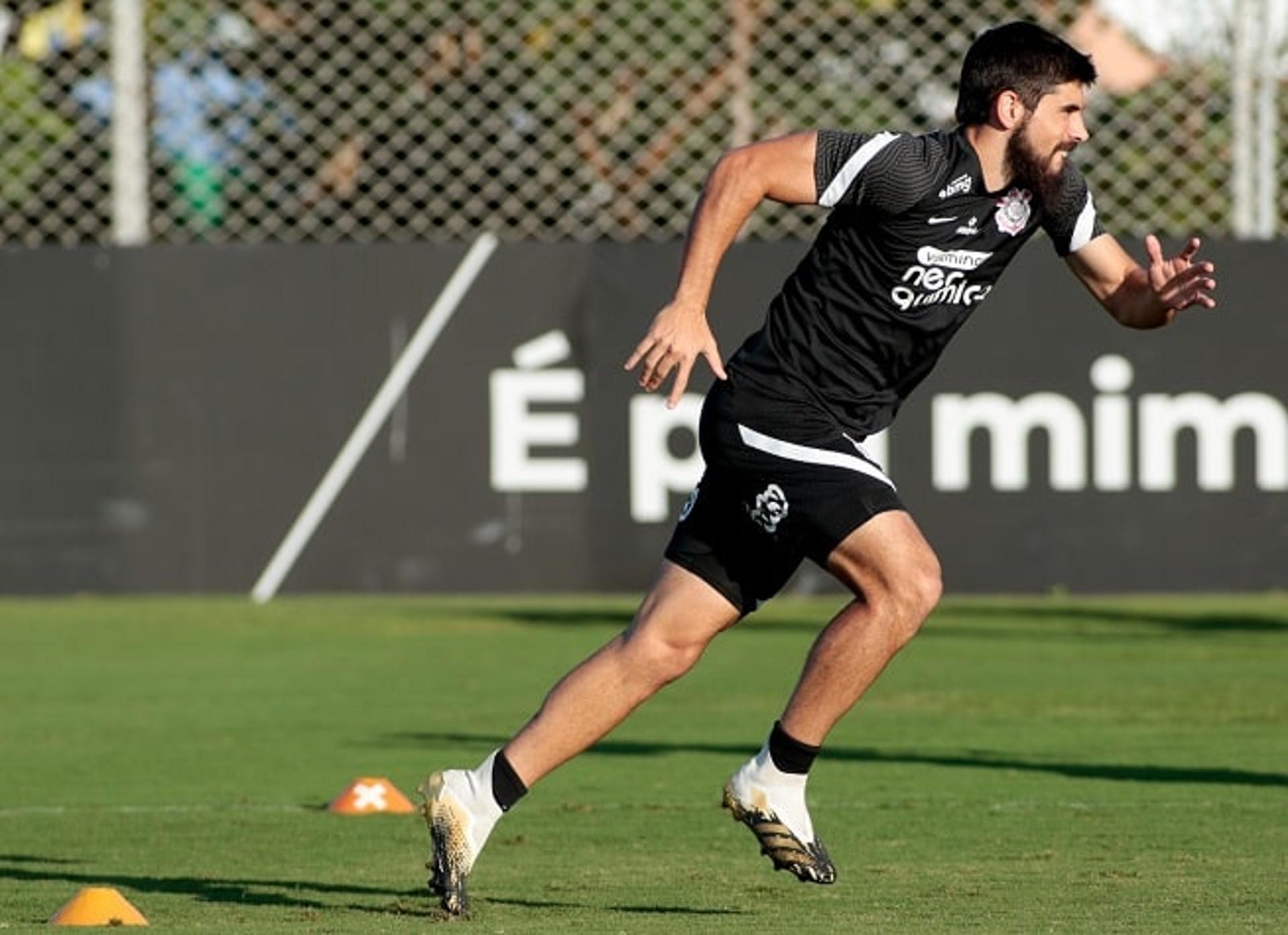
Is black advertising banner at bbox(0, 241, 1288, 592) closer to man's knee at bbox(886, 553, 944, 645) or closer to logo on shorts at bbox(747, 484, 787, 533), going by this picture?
logo on shorts at bbox(747, 484, 787, 533)

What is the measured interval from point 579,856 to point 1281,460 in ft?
28.8

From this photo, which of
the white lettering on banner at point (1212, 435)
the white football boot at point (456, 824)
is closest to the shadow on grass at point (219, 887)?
the white football boot at point (456, 824)

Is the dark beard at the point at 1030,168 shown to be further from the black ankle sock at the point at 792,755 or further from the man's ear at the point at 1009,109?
the black ankle sock at the point at 792,755

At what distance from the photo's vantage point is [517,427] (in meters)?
A: 15.9

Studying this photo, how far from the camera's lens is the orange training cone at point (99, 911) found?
636cm

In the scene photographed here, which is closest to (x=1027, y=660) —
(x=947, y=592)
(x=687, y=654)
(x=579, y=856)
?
(x=947, y=592)

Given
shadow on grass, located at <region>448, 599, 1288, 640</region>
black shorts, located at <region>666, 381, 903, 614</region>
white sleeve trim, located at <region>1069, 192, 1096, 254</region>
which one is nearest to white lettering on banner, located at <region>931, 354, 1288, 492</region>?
shadow on grass, located at <region>448, 599, 1288, 640</region>

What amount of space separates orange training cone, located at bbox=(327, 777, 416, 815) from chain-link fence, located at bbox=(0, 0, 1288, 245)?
8578 mm

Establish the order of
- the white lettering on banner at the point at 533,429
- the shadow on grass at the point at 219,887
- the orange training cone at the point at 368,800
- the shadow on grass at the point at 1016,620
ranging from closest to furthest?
the shadow on grass at the point at 219,887 < the orange training cone at the point at 368,800 < the shadow on grass at the point at 1016,620 < the white lettering on banner at the point at 533,429

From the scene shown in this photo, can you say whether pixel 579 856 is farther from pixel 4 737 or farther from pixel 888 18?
pixel 888 18

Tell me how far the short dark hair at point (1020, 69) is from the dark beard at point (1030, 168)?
0.26ft

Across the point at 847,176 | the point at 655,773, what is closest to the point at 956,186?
the point at 847,176

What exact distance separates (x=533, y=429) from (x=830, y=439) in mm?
9176

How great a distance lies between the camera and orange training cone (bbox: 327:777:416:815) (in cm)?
842
